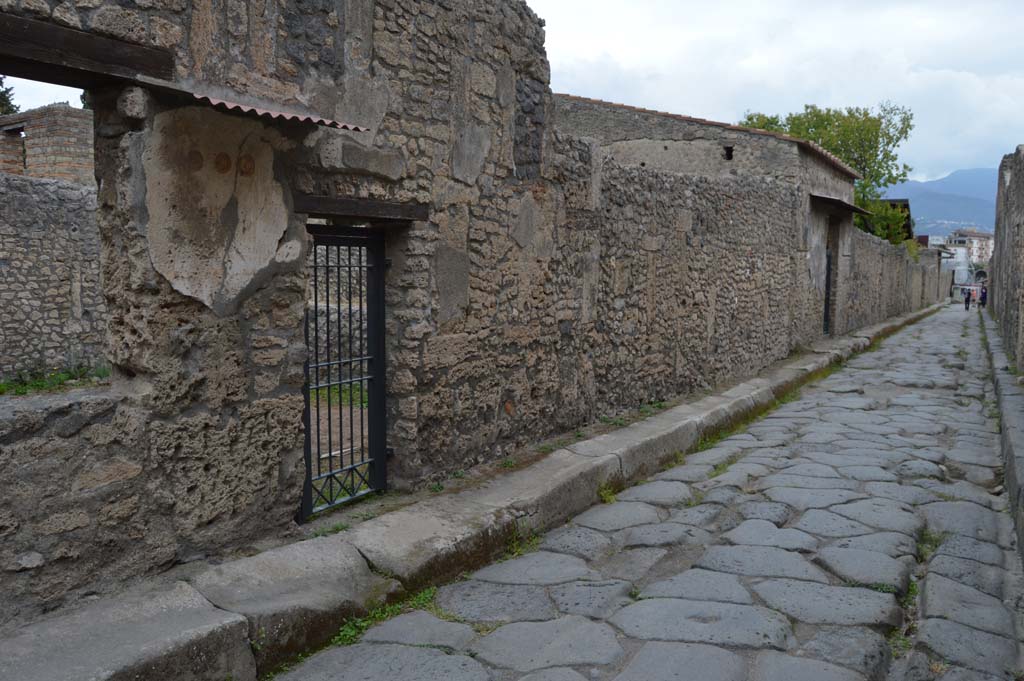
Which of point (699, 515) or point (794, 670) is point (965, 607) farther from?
point (699, 515)

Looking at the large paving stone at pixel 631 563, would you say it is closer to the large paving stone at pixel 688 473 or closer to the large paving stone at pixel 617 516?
the large paving stone at pixel 617 516

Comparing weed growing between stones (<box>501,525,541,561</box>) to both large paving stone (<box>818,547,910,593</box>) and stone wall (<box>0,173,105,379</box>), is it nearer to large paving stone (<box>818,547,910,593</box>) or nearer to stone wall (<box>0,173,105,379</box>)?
large paving stone (<box>818,547,910,593</box>)

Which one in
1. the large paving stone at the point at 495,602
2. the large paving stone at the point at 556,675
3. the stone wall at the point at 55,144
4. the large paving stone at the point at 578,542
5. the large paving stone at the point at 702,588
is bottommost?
the large paving stone at the point at 495,602

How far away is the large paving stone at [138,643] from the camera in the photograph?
2410mm

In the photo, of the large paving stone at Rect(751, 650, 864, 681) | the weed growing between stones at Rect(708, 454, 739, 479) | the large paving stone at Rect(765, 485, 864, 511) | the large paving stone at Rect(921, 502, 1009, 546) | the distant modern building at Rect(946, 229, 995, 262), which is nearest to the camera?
the large paving stone at Rect(751, 650, 864, 681)

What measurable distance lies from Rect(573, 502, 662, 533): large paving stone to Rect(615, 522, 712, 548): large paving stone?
0.09 meters

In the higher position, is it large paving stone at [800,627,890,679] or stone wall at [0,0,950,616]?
stone wall at [0,0,950,616]

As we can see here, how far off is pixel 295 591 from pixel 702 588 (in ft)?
5.85

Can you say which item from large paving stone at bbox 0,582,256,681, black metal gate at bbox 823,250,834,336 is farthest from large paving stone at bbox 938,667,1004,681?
black metal gate at bbox 823,250,834,336

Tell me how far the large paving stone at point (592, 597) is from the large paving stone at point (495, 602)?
64 mm

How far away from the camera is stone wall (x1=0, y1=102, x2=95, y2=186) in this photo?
37.8 feet

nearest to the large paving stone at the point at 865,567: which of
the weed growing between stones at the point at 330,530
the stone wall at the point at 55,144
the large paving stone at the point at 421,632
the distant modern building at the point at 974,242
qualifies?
the large paving stone at the point at 421,632

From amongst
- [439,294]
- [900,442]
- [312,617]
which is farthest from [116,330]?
[900,442]

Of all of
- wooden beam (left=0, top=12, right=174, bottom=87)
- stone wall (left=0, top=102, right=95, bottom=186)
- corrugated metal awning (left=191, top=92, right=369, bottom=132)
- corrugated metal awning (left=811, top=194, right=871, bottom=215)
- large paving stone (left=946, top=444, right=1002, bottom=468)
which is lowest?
large paving stone (left=946, top=444, right=1002, bottom=468)
